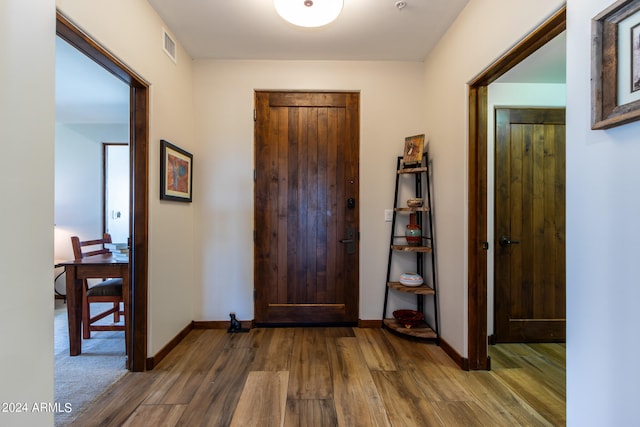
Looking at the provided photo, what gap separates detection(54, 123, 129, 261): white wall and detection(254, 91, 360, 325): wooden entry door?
9.38 ft

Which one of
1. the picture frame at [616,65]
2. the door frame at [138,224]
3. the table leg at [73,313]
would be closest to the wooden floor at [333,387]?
the door frame at [138,224]

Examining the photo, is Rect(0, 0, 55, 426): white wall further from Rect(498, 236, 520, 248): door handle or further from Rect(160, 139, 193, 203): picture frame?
Rect(498, 236, 520, 248): door handle

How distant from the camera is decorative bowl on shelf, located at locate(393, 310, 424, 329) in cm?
261

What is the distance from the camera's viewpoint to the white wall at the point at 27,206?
40.3 inches

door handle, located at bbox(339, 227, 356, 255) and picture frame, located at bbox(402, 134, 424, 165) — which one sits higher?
picture frame, located at bbox(402, 134, 424, 165)

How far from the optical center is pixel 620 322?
40.5 inches

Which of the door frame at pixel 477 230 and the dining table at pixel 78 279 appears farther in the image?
the dining table at pixel 78 279

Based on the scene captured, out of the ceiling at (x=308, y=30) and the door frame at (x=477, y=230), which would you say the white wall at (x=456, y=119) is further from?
the ceiling at (x=308, y=30)

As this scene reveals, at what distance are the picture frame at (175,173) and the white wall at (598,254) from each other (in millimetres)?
2563

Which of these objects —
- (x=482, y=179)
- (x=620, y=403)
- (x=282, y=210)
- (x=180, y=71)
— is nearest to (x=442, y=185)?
(x=482, y=179)

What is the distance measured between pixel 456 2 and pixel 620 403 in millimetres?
2452

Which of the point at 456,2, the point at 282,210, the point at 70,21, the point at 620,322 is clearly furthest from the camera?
the point at 282,210

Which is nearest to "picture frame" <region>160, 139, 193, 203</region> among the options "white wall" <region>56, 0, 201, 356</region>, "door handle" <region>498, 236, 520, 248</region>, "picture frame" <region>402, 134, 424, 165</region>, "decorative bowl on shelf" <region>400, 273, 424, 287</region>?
"white wall" <region>56, 0, 201, 356</region>

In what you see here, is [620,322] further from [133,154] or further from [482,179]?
[133,154]
